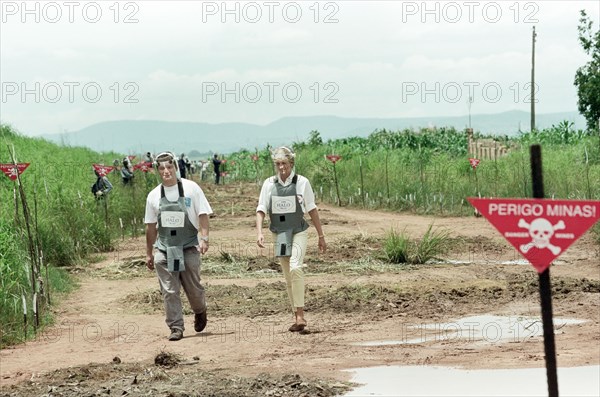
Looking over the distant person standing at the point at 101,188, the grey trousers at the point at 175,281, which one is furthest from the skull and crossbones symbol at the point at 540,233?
the distant person standing at the point at 101,188

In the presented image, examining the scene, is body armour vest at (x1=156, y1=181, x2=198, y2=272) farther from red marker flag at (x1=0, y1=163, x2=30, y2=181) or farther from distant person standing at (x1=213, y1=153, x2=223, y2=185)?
distant person standing at (x1=213, y1=153, x2=223, y2=185)

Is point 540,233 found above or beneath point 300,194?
beneath

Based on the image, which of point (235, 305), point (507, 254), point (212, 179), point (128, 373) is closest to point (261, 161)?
point (212, 179)

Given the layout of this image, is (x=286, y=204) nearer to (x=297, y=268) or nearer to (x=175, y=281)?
(x=297, y=268)

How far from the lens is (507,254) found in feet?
64.3

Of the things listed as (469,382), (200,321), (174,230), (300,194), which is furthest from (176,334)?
(469,382)

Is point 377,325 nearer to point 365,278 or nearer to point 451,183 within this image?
point 365,278

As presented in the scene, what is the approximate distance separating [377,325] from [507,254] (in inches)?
292

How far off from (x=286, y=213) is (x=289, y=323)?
1530mm

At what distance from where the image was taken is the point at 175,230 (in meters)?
12.0

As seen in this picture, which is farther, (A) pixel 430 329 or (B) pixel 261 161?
(B) pixel 261 161

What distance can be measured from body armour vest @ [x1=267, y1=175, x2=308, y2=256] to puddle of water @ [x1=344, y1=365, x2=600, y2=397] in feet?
9.25

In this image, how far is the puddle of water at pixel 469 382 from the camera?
809 centimetres

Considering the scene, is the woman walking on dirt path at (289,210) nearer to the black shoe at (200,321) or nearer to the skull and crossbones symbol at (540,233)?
the black shoe at (200,321)
